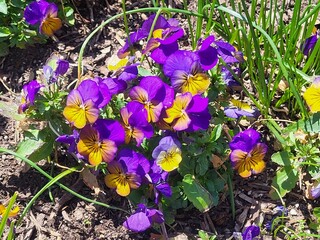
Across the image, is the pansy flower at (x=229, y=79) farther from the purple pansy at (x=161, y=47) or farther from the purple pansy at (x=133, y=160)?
the purple pansy at (x=133, y=160)

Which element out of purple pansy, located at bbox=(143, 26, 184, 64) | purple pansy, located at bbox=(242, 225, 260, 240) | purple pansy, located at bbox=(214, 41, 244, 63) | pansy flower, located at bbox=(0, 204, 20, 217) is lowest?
purple pansy, located at bbox=(242, 225, 260, 240)

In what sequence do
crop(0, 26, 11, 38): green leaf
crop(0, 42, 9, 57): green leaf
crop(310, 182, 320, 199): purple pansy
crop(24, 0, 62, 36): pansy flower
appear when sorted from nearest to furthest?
crop(310, 182, 320, 199): purple pansy < crop(24, 0, 62, 36): pansy flower < crop(0, 26, 11, 38): green leaf < crop(0, 42, 9, 57): green leaf

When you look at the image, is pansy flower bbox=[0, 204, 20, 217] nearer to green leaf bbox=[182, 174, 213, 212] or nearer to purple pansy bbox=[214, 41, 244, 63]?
green leaf bbox=[182, 174, 213, 212]

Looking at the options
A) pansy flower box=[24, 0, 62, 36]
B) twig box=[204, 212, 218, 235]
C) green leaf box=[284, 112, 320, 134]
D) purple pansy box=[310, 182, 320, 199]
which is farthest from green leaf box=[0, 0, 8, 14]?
purple pansy box=[310, 182, 320, 199]

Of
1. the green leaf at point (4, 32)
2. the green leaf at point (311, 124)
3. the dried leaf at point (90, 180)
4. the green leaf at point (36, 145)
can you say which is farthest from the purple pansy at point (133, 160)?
the green leaf at point (4, 32)

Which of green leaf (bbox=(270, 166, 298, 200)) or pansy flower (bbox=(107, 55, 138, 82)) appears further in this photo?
green leaf (bbox=(270, 166, 298, 200))

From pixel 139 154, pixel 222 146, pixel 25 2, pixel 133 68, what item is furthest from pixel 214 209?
pixel 25 2

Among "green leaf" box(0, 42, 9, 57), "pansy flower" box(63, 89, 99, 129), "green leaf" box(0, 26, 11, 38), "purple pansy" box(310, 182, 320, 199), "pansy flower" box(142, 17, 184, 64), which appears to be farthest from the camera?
"green leaf" box(0, 42, 9, 57)

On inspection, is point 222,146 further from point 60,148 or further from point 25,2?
point 25,2

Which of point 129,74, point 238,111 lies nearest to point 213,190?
point 238,111

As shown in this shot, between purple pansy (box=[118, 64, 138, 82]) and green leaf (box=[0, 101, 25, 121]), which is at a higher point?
purple pansy (box=[118, 64, 138, 82])
